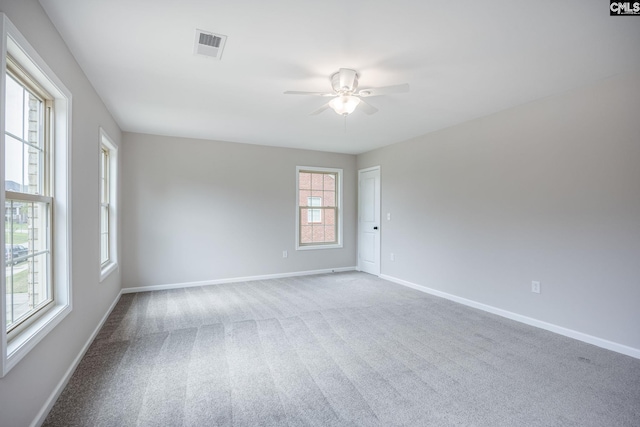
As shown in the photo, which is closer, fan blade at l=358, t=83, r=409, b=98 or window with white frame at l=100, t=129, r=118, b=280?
fan blade at l=358, t=83, r=409, b=98

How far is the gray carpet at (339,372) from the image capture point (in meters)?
1.86

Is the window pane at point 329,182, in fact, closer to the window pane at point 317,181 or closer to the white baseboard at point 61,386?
the window pane at point 317,181

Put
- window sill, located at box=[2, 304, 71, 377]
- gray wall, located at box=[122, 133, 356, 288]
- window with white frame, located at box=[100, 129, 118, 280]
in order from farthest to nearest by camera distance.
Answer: gray wall, located at box=[122, 133, 356, 288] < window with white frame, located at box=[100, 129, 118, 280] < window sill, located at box=[2, 304, 71, 377]

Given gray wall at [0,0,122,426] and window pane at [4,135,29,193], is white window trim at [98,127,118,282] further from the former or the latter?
window pane at [4,135,29,193]

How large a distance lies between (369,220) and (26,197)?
5.03 metres

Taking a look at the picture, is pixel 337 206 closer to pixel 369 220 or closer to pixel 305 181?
pixel 369 220

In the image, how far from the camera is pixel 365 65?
2.53 metres

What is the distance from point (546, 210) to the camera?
321 centimetres

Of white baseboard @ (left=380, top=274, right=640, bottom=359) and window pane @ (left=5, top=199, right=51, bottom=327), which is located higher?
window pane @ (left=5, top=199, right=51, bottom=327)

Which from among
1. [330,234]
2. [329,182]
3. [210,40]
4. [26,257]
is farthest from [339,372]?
[329,182]

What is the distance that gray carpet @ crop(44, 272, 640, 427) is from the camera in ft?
6.11

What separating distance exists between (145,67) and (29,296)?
1.92 m
